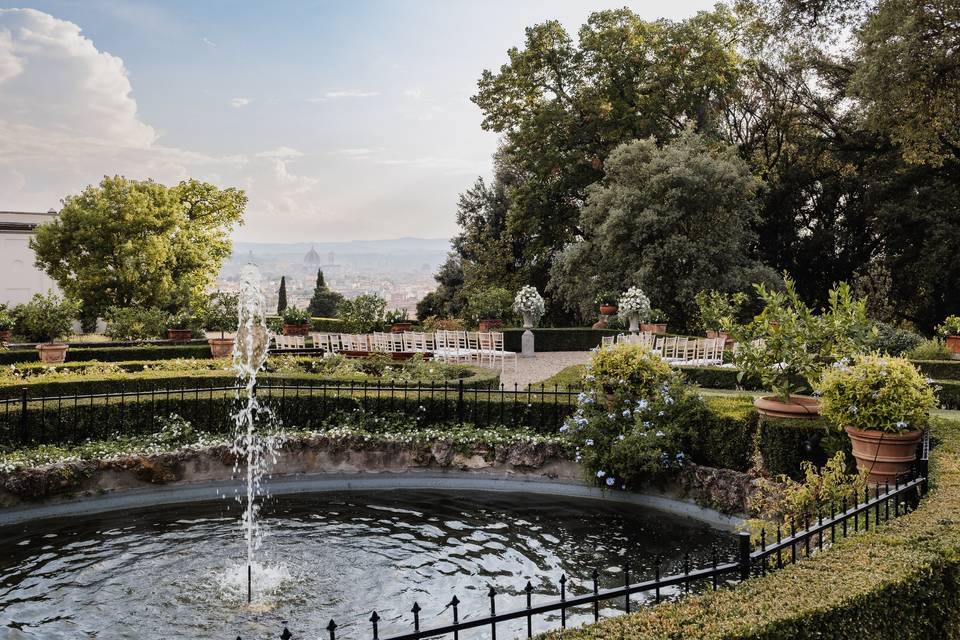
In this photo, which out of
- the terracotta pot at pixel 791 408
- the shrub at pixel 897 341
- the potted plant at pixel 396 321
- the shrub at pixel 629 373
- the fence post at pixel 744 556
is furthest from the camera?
the potted plant at pixel 396 321

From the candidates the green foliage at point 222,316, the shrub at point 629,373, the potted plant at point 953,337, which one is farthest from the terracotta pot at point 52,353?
the potted plant at point 953,337

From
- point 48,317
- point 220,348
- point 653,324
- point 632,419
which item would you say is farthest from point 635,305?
point 48,317

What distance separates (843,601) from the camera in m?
3.56

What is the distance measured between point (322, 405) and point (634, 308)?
1356 cm

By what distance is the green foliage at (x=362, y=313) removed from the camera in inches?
951

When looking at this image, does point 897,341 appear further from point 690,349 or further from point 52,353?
point 52,353

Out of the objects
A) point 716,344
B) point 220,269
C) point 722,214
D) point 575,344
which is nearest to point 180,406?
point 716,344

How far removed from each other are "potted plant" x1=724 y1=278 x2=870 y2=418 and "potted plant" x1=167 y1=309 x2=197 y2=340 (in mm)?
18833

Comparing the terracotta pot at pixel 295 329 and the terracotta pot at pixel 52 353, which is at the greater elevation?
the terracotta pot at pixel 295 329

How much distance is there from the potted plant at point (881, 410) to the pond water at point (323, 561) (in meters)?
1.70

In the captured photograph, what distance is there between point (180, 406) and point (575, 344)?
1682 cm

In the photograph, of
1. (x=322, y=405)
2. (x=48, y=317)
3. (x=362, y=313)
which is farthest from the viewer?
(x=362, y=313)

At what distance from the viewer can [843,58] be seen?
2750 centimetres

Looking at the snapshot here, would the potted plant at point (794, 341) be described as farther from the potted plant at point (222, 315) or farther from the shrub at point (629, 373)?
the potted plant at point (222, 315)
